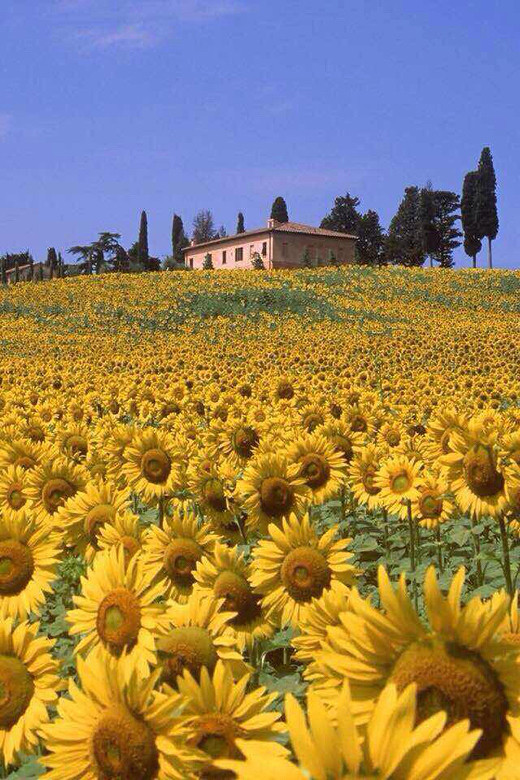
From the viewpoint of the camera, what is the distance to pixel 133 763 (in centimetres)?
193

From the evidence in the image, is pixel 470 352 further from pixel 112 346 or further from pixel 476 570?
pixel 476 570

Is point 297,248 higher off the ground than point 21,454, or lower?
higher

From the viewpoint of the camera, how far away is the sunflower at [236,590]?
356 cm

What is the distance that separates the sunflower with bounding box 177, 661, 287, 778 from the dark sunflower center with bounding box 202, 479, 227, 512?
10.3 feet

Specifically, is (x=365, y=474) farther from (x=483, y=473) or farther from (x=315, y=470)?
(x=483, y=473)

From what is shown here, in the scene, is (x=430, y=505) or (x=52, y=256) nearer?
(x=430, y=505)

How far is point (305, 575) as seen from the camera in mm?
3508

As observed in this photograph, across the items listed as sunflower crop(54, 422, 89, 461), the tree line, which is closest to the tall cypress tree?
the tree line

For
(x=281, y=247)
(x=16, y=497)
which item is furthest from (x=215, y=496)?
(x=281, y=247)

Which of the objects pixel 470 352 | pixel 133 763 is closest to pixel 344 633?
pixel 133 763

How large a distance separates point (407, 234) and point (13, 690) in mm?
102153

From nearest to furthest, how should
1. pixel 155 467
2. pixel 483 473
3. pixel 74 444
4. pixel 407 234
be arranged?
1. pixel 483 473
2. pixel 155 467
3. pixel 74 444
4. pixel 407 234

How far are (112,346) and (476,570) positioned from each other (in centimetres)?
2678

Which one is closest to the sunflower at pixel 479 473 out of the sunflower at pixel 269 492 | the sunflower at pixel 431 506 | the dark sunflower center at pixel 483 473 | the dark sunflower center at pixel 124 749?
the dark sunflower center at pixel 483 473
